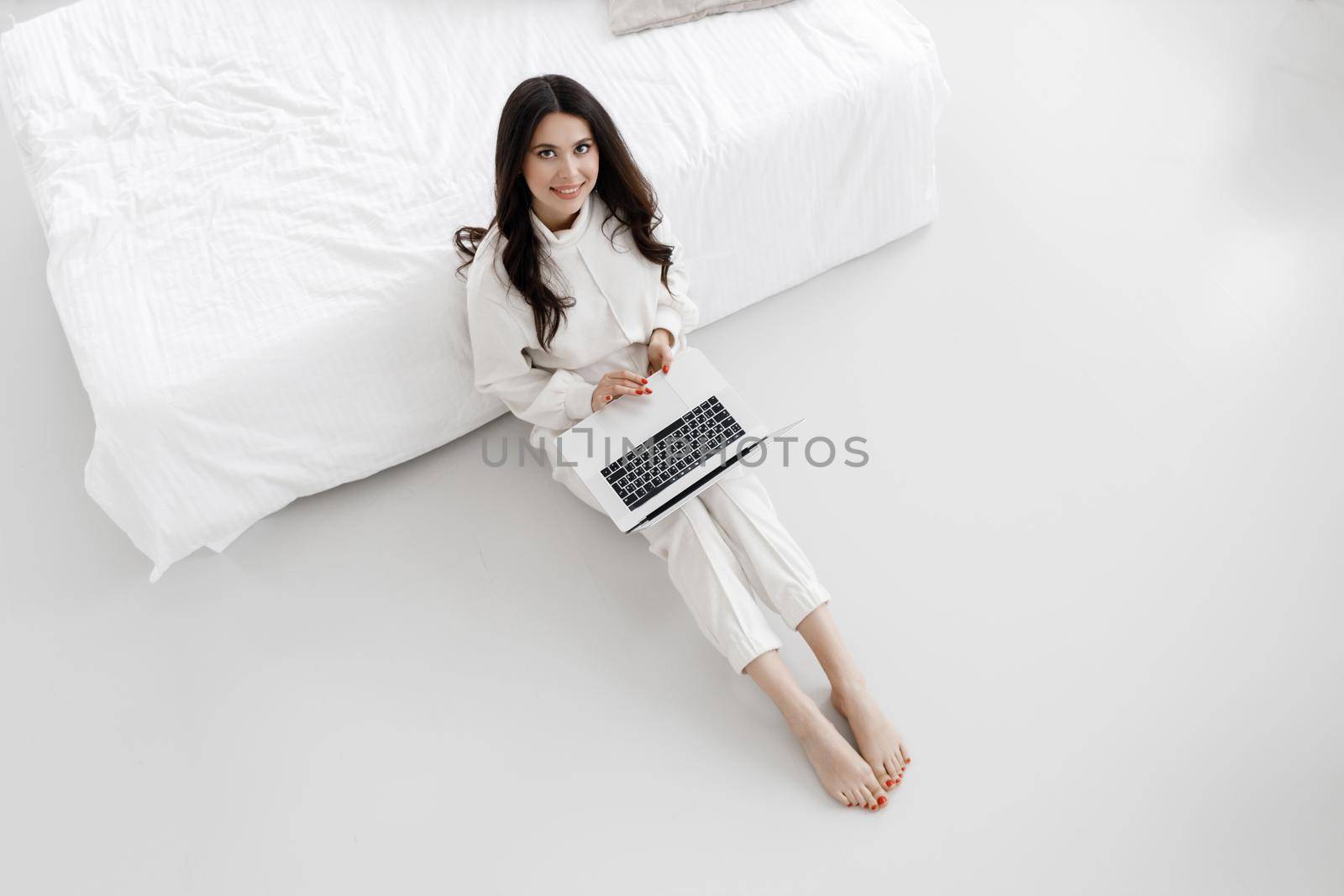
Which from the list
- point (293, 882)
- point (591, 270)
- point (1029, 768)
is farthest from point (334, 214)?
point (1029, 768)

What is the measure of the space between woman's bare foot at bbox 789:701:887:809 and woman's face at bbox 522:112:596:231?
84 cm

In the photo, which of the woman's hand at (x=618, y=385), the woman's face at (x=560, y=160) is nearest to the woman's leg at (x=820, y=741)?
the woman's hand at (x=618, y=385)

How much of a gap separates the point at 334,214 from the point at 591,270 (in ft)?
1.53

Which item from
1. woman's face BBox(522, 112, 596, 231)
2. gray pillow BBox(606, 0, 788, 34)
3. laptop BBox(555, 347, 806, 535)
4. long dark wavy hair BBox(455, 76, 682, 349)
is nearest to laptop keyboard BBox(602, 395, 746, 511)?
laptop BBox(555, 347, 806, 535)

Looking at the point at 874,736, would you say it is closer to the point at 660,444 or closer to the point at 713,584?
the point at 713,584

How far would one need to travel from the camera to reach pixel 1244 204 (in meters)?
2.12

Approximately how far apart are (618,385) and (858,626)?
1.82ft

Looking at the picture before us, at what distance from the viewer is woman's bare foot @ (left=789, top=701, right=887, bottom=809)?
1482 mm

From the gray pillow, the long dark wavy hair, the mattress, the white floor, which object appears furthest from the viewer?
the gray pillow

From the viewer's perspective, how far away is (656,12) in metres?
1.87

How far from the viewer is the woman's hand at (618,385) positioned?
1.54 meters

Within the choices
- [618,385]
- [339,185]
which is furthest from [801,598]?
[339,185]

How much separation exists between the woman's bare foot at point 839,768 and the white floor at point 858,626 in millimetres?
30

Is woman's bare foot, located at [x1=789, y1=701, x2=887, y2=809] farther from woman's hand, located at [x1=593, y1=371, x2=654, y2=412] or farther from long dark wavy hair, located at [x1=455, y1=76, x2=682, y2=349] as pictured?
long dark wavy hair, located at [x1=455, y1=76, x2=682, y2=349]
